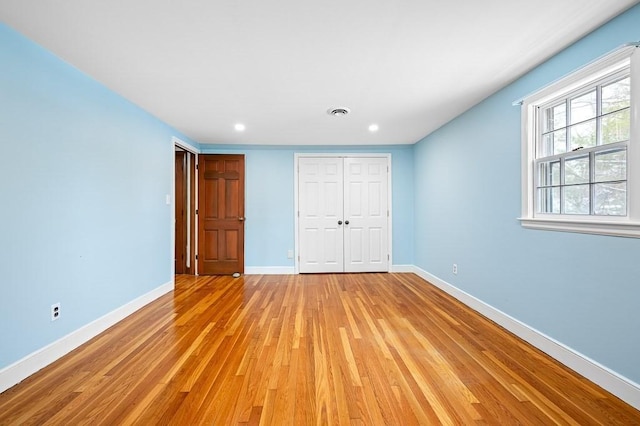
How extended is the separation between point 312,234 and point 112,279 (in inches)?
118

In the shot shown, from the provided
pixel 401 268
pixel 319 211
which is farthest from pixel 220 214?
pixel 401 268

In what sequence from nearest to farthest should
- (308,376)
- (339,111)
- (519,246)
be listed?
1. (308,376)
2. (519,246)
3. (339,111)

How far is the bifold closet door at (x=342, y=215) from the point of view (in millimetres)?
4965

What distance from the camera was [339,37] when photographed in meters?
1.88

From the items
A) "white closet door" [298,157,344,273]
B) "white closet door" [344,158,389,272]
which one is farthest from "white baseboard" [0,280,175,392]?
"white closet door" [344,158,389,272]

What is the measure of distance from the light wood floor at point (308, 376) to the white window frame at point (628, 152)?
Result: 103 centimetres

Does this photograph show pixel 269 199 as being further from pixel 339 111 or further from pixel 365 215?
pixel 339 111

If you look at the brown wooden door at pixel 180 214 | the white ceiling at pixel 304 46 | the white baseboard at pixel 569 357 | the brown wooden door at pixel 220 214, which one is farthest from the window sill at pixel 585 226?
the brown wooden door at pixel 180 214

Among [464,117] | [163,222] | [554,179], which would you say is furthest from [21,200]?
[464,117]

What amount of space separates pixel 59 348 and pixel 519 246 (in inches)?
156

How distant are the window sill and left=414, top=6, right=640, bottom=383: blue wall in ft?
0.15

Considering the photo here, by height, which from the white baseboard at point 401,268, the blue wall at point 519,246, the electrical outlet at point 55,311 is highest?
the blue wall at point 519,246

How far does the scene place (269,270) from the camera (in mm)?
4922

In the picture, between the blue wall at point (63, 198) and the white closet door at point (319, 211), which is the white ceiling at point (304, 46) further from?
the white closet door at point (319, 211)
